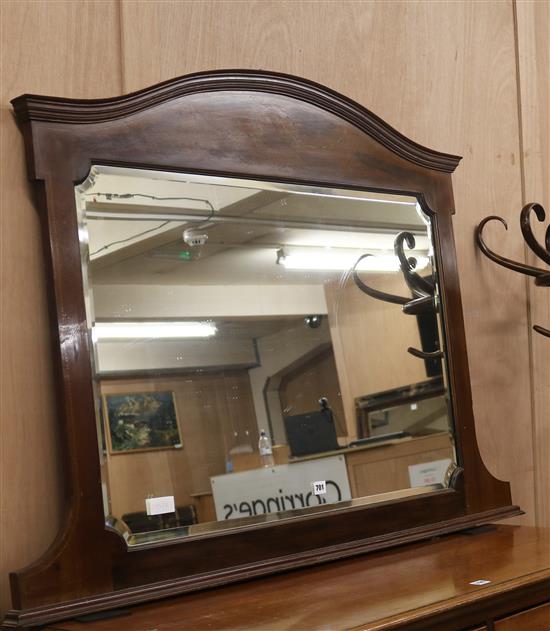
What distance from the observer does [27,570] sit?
58.9 inches

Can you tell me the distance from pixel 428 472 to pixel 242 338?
587mm

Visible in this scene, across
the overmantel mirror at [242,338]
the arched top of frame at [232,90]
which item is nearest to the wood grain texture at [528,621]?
the overmantel mirror at [242,338]

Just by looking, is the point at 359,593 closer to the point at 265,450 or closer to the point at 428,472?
the point at 265,450

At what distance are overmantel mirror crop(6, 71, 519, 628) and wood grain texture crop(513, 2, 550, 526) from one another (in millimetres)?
375

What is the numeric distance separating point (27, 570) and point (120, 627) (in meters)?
0.18

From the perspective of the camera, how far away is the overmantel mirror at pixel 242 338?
5.44 feet

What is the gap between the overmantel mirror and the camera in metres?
1.66

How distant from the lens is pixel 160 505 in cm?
170

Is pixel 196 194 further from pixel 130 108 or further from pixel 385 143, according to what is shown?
pixel 385 143

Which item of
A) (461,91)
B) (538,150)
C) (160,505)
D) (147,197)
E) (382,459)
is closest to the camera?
(160,505)

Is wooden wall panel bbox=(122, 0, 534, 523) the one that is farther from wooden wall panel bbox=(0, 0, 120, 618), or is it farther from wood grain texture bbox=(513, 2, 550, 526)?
wooden wall panel bbox=(0, 0, 120, 618)

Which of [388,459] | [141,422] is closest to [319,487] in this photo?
[388,459]

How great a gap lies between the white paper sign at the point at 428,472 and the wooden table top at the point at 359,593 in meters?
0.18

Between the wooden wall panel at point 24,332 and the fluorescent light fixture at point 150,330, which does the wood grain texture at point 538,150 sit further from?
the wooden wall panel at point 24,332
